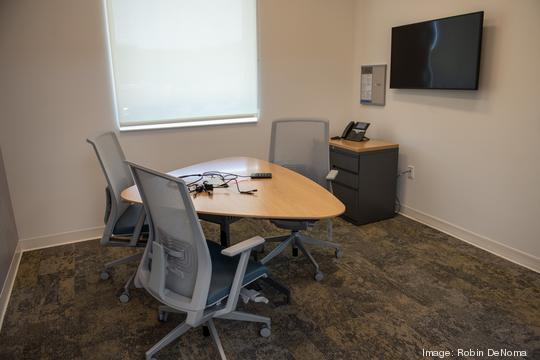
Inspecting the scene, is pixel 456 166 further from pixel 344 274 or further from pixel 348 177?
pixel 344 274

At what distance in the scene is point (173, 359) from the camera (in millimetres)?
2193

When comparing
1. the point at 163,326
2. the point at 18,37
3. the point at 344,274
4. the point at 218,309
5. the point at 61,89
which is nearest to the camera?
the point at 218,309

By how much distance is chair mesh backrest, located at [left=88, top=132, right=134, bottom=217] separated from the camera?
266 centimetres

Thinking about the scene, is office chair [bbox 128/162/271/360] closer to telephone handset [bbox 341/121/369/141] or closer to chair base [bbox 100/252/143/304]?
chair base [bbox 100/252/143/304]

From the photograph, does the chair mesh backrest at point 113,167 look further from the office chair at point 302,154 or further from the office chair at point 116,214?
the office chair at point 302,154

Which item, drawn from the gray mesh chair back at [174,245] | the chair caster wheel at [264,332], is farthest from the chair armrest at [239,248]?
the chair caster wheel at [264,332]

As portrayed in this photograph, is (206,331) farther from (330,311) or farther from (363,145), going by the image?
(363,145)

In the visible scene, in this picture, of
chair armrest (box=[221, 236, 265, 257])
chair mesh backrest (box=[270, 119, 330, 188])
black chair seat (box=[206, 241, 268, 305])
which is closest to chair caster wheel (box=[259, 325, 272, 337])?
black chair seat (box=[206, 241, 268, 305])

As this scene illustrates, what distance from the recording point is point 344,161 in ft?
13.2

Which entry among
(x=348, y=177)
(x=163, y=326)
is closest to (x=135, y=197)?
(x=163, y=326)

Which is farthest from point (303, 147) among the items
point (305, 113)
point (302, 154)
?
point (305, 113)

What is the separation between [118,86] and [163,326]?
2.30 meters

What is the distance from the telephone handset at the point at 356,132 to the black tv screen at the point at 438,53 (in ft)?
1.65

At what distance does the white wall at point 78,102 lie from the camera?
334 centimetres
